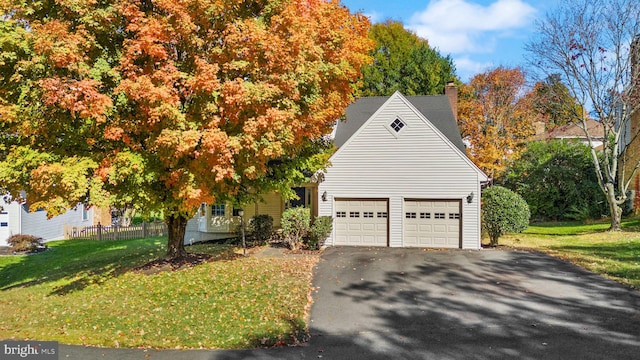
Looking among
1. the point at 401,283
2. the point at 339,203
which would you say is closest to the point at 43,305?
the point at 401,283

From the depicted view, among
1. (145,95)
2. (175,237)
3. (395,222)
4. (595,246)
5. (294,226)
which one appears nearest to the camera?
(145,95)

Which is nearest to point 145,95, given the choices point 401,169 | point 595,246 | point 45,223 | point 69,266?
point 69,266

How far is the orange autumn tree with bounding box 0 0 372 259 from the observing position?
408 inches

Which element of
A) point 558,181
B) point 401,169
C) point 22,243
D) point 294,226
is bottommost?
point 22,243

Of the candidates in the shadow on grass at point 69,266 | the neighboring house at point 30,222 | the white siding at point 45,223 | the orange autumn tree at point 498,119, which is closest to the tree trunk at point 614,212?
the orange autumn tree at point 498,119

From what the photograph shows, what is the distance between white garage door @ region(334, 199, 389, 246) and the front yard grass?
3054mm

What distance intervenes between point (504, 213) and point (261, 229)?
10.6m

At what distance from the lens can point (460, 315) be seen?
9.45 metres

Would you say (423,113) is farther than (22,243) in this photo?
Yes

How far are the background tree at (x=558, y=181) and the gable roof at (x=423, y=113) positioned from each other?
13.5 meters

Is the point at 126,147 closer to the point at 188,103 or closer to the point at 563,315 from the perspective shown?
the point at 188,103

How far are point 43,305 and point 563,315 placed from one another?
12886mm

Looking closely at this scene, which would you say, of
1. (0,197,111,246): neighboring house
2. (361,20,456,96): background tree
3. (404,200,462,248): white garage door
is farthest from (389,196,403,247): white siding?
(361,20,456,96): background tree

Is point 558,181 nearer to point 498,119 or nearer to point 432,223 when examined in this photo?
point 498,119
